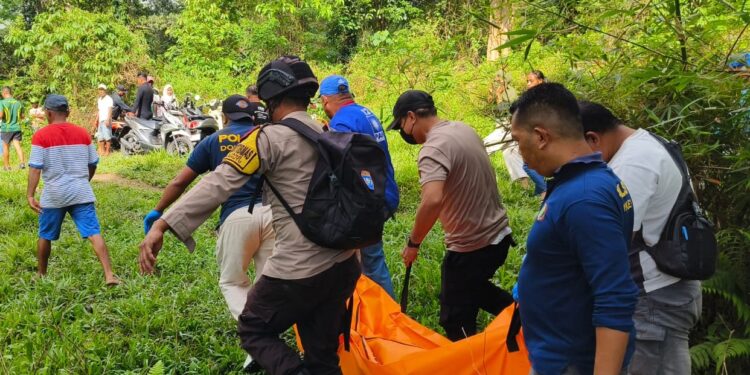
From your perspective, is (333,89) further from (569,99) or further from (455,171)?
(569,99)

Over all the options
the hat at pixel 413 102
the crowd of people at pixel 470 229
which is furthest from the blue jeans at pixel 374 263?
the hat at pixel 413 102

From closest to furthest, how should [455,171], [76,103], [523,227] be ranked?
[455,171] → [523,227] → [76,103]

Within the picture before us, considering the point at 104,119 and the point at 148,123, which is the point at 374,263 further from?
the point at 104,119

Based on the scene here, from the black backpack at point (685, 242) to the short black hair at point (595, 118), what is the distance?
23 centimetres

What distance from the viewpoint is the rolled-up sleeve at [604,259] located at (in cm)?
182

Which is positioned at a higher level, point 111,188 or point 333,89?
point 333,89

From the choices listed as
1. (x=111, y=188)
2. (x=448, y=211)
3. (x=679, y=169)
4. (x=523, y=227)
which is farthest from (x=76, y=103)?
(x=679, y=169)

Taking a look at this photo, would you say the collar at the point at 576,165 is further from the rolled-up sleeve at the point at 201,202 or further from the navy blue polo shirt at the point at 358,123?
the navy blue polo shirt at the point at 358,123

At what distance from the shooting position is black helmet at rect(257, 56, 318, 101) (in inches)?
115

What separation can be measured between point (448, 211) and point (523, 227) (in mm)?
2919

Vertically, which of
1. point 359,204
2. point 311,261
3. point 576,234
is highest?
point 576,234

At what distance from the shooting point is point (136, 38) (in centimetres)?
1869

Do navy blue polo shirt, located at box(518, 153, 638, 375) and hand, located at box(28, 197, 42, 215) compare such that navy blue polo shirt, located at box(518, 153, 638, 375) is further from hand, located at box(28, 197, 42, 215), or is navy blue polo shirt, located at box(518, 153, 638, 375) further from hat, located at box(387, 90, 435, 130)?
hand, located at box(28, 197, 42, 215)

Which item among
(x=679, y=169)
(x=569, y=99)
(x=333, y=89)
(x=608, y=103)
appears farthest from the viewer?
(x=333, y=89)
